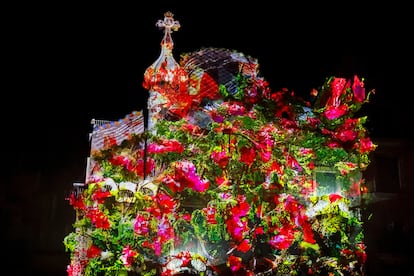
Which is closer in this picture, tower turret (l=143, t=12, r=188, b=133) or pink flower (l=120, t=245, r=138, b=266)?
pink flower (l=120, t=245, r=138, b=266)

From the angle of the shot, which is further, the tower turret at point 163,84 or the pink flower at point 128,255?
the tower turret at point 163,84

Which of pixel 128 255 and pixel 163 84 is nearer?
pixel 128 255

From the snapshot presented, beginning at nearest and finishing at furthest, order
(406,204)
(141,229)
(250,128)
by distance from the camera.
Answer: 1. (141,229)
2. (250,128)
3. (406,204)

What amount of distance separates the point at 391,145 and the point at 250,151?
33.2 feet

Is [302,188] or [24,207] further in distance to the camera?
[24,207]

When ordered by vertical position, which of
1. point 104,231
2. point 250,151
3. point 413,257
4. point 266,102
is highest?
point 266,102

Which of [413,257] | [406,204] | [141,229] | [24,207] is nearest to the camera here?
[141,229]

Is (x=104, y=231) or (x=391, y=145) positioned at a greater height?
(x=391, y=145)

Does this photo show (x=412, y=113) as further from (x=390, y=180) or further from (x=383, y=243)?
(x=383, y=243)

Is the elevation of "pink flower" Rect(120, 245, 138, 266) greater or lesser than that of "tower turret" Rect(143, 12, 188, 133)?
A: lesser

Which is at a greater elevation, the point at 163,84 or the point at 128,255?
the point at 163,84

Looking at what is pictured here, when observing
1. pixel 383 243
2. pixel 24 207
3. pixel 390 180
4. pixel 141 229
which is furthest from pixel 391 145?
pixel 24 207

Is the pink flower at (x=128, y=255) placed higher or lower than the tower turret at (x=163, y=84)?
lower

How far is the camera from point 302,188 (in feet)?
34.8
